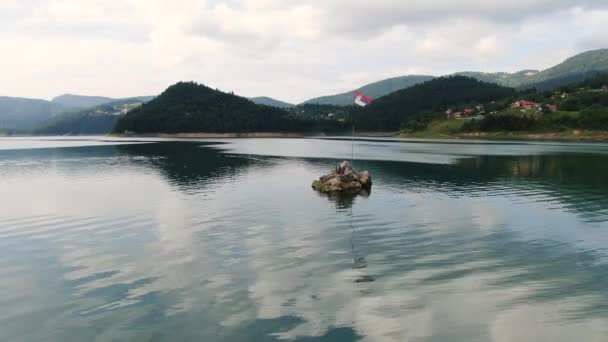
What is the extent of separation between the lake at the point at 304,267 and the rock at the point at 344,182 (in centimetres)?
476

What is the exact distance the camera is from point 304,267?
76.4ft

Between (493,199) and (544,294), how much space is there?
29.4 m

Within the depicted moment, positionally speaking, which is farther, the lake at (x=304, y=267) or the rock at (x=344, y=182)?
the rock at (x=344, y=182)

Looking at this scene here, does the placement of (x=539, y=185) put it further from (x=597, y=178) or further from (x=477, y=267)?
(x=477, y=267)

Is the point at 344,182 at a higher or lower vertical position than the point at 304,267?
higher

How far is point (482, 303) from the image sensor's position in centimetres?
1814

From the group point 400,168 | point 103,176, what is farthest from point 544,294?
point 103,176

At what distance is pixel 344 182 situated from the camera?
2140 inches

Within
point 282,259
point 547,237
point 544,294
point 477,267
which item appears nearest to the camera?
point 544,294

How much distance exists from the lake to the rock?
15.6ft

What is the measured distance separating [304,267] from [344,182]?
3178 cm

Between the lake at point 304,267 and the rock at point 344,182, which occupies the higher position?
the rock at point 344,182

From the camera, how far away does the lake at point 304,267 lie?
16188 mm

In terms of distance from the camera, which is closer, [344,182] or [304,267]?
[304,267]
